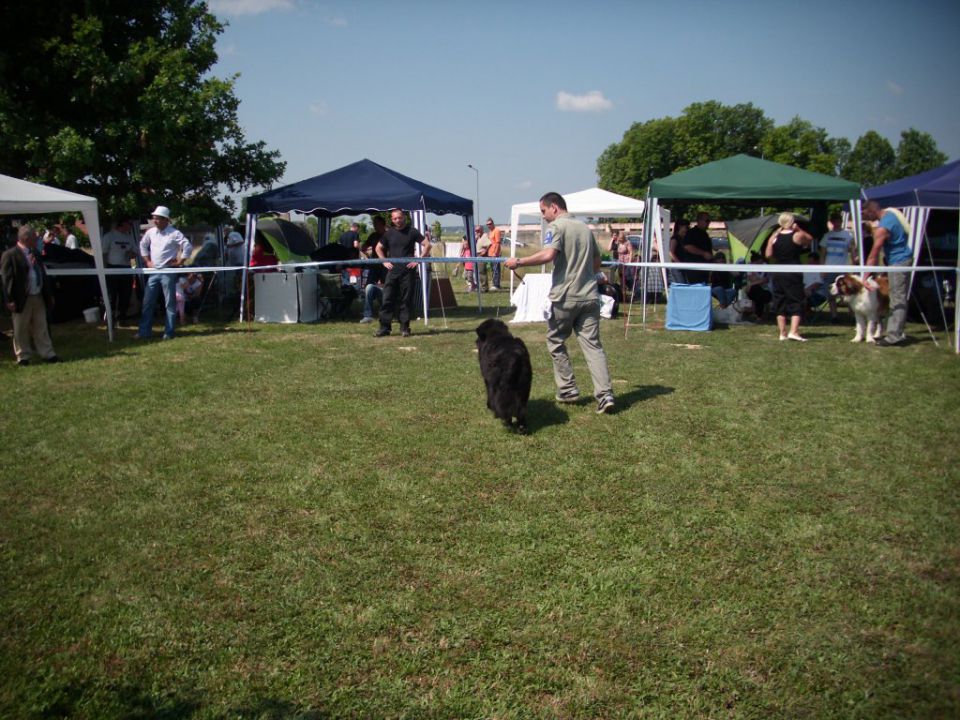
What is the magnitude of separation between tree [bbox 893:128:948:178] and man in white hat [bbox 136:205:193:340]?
7205cm

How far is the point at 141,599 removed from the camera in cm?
310

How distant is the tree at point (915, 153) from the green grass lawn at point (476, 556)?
7228cm

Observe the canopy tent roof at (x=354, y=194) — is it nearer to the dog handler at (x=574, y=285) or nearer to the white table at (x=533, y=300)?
the white table at (x=533, y=300)

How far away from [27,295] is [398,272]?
488 centimetres

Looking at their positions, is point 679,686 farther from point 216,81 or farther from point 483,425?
point 216,81

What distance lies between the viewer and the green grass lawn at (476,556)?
8.38 ft

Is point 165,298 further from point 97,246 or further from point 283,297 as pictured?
point 283,297

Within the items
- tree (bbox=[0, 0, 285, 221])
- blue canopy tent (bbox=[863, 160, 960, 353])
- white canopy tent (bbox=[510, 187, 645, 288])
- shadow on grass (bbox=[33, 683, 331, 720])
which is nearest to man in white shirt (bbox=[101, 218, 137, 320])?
tree (bbox=[0, 0, 285, 221])

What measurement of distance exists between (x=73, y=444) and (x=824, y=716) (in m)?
5.28

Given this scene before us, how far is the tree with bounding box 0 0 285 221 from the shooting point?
38.2 ft

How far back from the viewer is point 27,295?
27.3 ft

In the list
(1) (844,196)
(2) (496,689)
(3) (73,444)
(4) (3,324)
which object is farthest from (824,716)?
(4) (3,324)

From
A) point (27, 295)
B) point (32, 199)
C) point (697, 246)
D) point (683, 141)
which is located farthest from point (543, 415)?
point (683, 141)

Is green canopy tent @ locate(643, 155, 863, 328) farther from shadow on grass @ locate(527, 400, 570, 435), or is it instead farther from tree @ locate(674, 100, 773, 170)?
tree @ locate(674, 100, 773, 170)
